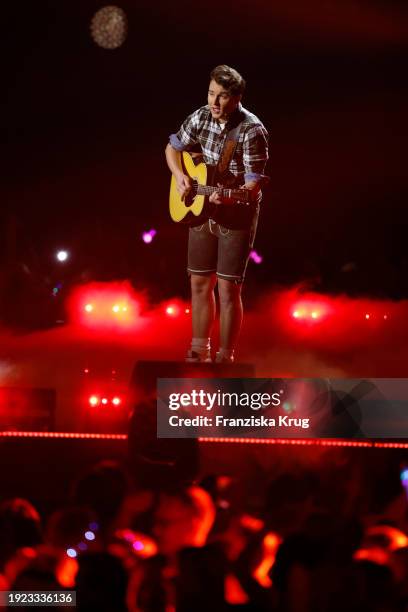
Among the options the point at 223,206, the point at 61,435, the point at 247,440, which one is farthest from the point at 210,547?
the point at 223,206

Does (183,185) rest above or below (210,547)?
above

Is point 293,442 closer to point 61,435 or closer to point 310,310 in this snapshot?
point 61,435

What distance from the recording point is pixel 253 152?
473 cm

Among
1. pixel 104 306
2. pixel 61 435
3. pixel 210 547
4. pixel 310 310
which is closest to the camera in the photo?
pixel 210 547

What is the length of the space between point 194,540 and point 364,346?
3352mm

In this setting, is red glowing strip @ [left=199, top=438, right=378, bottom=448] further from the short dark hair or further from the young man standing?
the short dark hair

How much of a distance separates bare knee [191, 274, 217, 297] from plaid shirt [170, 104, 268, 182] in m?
0.70

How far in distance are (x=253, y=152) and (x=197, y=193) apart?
17.7 inches

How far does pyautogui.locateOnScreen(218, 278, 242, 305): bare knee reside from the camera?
15.8ft

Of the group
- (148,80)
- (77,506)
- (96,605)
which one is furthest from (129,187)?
(96,605)

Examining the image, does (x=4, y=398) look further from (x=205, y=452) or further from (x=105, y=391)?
(x=205, y=452)

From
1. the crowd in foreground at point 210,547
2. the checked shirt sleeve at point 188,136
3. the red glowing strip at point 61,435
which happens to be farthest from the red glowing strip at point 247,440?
the checked shirt sleeve at point 188,136

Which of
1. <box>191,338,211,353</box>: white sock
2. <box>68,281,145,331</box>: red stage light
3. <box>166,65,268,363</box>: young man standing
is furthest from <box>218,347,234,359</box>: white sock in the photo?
<box>68,281,145,331</box>: red stage light

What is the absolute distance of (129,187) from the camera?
571cm
